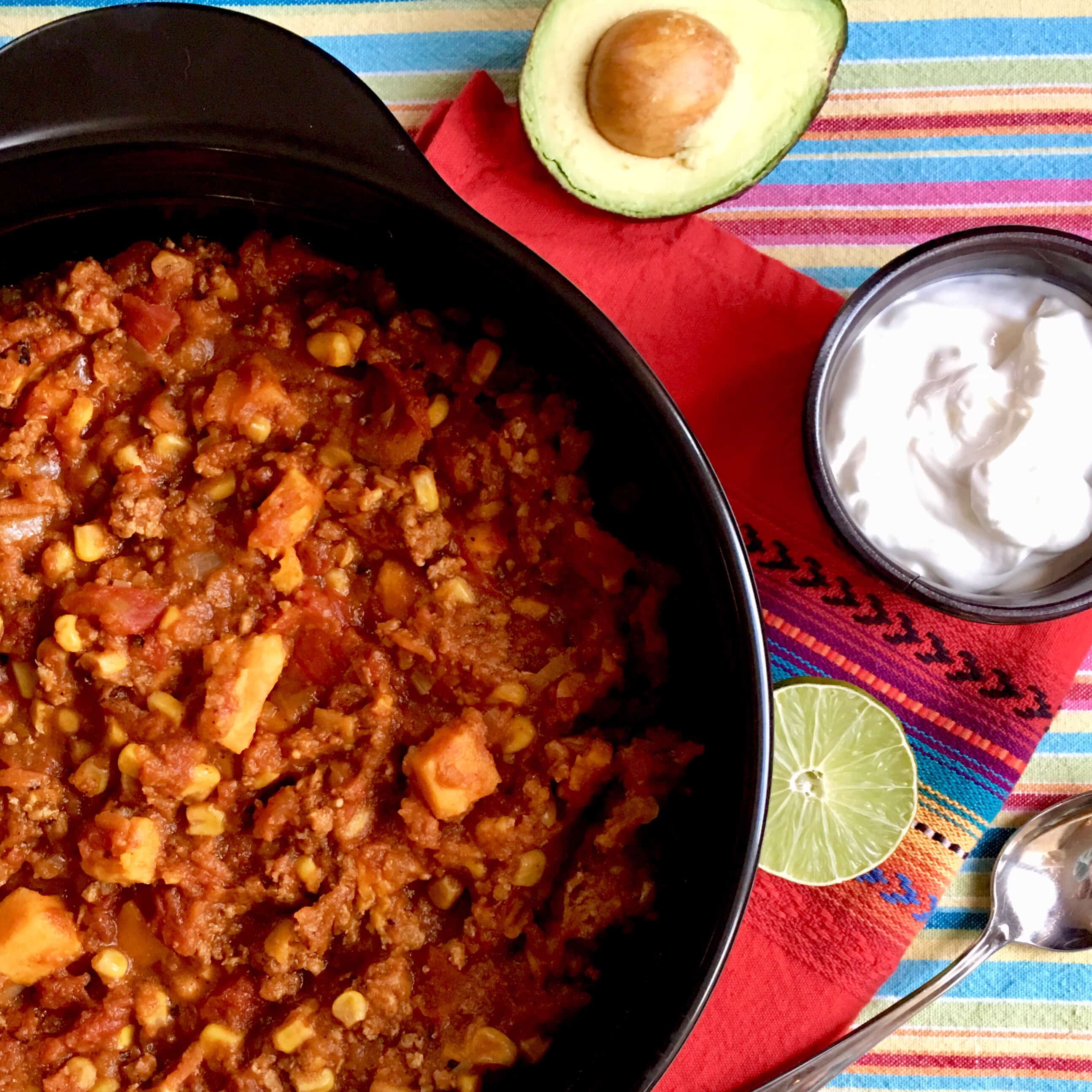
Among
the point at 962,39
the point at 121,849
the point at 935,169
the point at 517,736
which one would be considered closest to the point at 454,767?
the point at 517,736

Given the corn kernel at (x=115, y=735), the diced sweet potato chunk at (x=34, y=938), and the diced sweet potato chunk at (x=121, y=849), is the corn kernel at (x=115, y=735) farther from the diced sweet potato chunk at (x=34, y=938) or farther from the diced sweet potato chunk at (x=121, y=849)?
the diced sweet potato chunk at (x=34, y=938)

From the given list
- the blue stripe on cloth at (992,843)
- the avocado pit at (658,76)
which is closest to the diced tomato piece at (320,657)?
the avocado pit at (658,76)

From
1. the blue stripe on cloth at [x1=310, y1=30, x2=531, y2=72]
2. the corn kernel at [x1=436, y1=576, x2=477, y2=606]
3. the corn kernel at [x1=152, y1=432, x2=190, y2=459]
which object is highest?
the blue stripe on cloth at [x1=310, y1=30, x2=531, y2=72]

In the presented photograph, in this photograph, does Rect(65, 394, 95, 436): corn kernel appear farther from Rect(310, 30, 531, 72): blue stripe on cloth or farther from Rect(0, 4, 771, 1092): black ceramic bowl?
Rect(310, 30, 531, 72): blue stripe on cloth

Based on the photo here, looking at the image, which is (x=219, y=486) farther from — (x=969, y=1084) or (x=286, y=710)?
(x=969, y=1084)

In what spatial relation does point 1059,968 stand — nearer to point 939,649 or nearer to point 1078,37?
point 939,649

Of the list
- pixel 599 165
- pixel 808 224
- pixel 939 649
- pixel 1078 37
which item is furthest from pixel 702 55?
pixel 939 649

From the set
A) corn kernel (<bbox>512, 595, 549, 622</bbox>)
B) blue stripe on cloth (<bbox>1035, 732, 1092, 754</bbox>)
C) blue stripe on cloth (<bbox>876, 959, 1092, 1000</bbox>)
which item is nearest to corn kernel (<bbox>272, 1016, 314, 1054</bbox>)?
corn kernel (<bbox>512, 595, 549, 622</bbox>)
